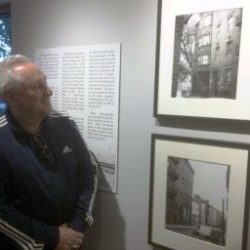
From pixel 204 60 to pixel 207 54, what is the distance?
25 mm

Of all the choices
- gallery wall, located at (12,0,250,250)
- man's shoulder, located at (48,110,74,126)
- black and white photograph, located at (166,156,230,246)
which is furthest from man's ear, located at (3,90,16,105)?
black and white photograph, located at (166,156,230,246)

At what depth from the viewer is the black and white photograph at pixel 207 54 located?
4.42 ft

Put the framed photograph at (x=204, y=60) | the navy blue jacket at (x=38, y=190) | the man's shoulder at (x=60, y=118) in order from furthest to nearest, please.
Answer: the man's shoulder at (x=60, y=118), the navy blue jacket at (x=38, y=190), the framed photograph at (x=204, y=60)

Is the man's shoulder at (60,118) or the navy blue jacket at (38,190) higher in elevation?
the man's shoulder at (60,118)

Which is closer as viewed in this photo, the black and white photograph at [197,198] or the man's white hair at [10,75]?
the black and white photograph at [197,198]

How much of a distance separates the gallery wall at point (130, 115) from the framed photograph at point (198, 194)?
0.05 metres

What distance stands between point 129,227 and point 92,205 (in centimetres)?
21

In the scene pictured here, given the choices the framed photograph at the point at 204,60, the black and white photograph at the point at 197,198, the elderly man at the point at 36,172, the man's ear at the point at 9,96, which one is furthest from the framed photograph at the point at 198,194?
the man's ear at the point at 9,96

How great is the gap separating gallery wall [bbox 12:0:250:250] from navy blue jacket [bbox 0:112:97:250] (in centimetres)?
17

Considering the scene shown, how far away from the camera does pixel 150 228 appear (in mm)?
1650

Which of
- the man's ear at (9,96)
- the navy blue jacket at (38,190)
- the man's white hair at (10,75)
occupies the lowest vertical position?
the navy blue jacket at (38,190)

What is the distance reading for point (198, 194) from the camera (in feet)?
4.88

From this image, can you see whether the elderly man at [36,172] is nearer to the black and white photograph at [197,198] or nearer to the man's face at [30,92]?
the man's face at [30,92]

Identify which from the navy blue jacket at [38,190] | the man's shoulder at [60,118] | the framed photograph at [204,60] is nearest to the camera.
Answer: the framed photograph at [204,60]
